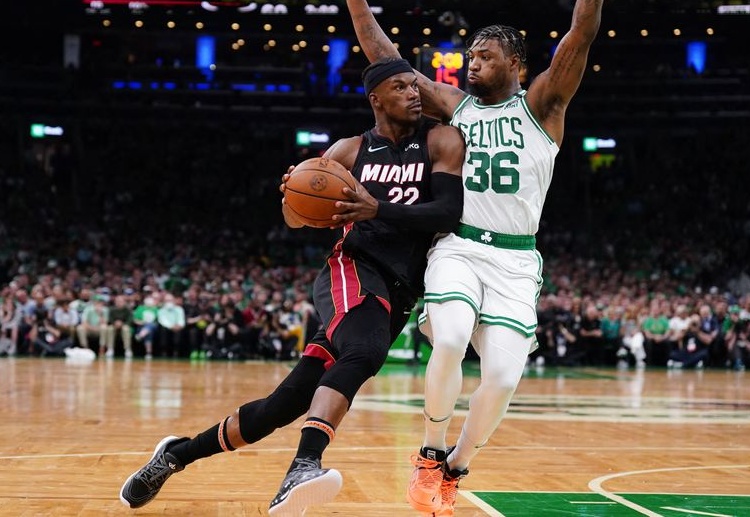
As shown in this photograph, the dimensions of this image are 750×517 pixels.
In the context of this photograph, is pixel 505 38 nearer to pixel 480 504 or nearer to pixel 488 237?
pixel 488 237

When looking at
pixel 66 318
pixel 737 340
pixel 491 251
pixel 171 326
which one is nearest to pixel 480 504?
pixel 491 251

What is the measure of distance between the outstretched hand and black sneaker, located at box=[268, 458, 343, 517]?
A: 1.16 metres

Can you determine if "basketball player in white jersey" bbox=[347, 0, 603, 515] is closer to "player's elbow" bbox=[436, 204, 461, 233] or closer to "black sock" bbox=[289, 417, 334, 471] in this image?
"player's elbow" bbox=[436, 204, 461, 233]

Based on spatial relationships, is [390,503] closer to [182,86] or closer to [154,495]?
[154,495]

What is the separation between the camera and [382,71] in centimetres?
534

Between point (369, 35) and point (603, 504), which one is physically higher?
point (369, 35)

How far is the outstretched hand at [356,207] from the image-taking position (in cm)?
488

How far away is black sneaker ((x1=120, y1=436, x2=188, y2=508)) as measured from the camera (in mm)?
5266

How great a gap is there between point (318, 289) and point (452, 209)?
0.76 m

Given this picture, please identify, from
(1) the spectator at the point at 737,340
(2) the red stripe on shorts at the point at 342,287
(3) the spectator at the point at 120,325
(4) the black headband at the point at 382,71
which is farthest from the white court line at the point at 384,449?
(1) the spectator at the point at 737,340

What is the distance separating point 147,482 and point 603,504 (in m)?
2.37

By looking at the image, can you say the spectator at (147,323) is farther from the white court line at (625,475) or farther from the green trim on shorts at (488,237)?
the green trim on shorts at (488,237)

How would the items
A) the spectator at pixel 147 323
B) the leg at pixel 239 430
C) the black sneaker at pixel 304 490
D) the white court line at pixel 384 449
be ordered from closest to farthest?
the black sneaker at pixel 304 490 < the leg at pixel 239 430 < the white court line at pixel 384 449 < the spectator at pixel 147 323

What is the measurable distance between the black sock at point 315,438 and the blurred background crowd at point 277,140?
2146 centimetres
